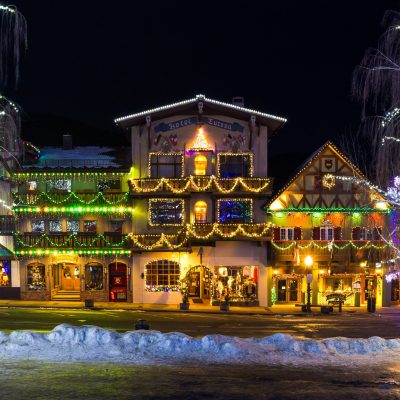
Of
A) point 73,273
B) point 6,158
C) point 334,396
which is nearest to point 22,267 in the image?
point 73,273

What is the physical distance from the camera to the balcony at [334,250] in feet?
132

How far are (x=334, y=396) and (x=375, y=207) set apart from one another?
88.1 feet

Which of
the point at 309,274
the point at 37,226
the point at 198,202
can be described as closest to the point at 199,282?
the point at 198,202

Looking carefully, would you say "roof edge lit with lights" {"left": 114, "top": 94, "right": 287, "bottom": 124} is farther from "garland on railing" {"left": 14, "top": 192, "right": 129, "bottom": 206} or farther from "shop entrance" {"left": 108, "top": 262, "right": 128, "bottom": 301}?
"shop entrance" {"left": 108, "top": 262, "right": 128, "bottom": 301}

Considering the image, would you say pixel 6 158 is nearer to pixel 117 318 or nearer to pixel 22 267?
pixel 22 267

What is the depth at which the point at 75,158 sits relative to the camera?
43.0 m

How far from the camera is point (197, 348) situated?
1980cm

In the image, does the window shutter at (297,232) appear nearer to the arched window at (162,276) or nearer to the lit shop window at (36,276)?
the arched window at (162,276)

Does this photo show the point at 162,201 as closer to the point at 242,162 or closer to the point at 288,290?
the point at 242,162

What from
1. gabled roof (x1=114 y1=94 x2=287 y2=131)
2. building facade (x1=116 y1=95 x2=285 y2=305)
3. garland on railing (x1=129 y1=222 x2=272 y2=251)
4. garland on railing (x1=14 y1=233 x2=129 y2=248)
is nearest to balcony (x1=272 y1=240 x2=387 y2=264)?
building facade (x1=116 y1=95 x2=285 y2=305)

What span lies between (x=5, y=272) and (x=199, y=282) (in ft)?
43.7

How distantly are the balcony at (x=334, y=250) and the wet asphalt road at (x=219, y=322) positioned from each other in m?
4.39

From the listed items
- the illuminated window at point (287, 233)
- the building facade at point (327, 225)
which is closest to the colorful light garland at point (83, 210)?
the building facade at point (327, 225)

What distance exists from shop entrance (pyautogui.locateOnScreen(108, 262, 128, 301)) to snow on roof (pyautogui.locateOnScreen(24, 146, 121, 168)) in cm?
688
